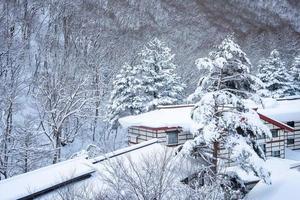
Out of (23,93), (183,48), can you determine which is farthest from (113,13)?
(23,93)

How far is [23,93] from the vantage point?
1336 inches

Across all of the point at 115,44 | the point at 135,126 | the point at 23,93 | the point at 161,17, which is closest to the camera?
the point at 135,126

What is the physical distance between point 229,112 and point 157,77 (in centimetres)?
1786

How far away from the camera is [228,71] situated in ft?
42.0

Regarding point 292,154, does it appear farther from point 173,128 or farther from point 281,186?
point 281,186

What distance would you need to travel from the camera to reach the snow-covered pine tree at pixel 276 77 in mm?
36938

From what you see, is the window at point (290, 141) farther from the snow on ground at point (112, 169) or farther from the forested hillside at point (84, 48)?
the snow on ground at point (112, 169)

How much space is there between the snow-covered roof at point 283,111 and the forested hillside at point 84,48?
6.87 metres

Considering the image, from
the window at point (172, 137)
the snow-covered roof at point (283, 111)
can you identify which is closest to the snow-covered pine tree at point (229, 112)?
the window at point (172, 137)

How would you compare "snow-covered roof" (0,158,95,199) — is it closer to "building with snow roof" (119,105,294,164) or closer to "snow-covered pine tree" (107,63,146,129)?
"building with snow roof" (119,105,294,164)

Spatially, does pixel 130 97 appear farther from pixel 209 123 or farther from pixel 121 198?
pixel 121 198

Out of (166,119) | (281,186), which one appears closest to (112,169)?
(281,186)

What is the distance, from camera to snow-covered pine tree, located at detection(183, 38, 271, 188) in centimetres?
1240

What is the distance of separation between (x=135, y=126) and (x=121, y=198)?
1352cm
